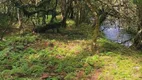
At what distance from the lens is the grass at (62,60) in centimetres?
979

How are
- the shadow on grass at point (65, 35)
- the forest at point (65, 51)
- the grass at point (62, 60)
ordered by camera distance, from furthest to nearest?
1. the shadow on grass at point (65, 35)
2. the forest at point (65, 51)
3. the grass at point (62, 60)

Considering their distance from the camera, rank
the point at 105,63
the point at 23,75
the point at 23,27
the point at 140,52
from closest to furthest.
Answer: the point at 23,75 < the point at 105,63 < the point at 140,52 < the point at 23,27

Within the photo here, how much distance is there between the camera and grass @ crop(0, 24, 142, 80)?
979cm

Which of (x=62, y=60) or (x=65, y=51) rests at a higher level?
(x=65, y=51)

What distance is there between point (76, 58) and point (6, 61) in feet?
9.55

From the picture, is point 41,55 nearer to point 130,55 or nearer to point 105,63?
point 105,63

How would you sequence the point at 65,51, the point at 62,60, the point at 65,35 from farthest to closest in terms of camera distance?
the point at 65,35 < the point at 65,51 < the point at 62,60

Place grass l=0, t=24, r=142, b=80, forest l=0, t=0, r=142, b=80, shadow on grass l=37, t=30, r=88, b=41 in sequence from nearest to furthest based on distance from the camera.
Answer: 1. grass l=0, t=24, r=142, b=80
2. forest l=0, t=0, r=142, b=80
3. shadow on grass l=37, t=30, r=88, b=41

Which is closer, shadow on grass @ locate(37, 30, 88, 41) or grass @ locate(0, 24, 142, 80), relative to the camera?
grass @ locate(0, 24, 142, 80)

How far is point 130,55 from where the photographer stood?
12.1 m

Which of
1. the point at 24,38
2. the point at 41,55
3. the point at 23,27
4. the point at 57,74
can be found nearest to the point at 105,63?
the point at 57,74

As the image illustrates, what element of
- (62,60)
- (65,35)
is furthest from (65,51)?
(65,35)

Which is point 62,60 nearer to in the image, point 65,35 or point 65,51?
point 65,51

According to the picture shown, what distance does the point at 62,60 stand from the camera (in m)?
11.3
